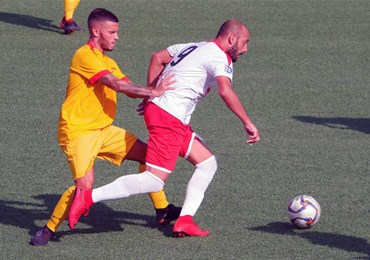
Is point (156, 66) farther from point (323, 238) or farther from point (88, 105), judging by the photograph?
point (323, 238)

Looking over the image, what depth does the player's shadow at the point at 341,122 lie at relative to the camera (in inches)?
471

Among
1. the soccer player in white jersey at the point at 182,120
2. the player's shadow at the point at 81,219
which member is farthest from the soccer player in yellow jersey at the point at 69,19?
the soccer player in white jersey at the point at 182,120

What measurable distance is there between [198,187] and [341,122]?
4631mm

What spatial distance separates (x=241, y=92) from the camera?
1347cm

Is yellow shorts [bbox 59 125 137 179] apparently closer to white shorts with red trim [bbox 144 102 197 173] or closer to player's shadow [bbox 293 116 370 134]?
white shorts with red trim [bbox 144 102 197 173]

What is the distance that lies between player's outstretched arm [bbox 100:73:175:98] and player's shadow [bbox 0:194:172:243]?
4.11ft

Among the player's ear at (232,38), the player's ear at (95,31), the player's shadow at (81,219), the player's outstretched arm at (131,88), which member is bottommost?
the player's shadow at (81,219)

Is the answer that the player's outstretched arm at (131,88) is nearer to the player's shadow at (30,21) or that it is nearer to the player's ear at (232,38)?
the player's ear at (232,38)

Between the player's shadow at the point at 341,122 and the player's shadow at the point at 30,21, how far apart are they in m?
5.52

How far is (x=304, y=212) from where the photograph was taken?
807 cm

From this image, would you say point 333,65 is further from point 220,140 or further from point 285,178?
point 285,178

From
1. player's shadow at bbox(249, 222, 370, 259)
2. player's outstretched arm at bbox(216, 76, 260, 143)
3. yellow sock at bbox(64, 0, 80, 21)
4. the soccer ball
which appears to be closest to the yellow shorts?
player's outstretched arm at bbox(216, 76, 260, 143)

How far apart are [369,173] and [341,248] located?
96.5 inches

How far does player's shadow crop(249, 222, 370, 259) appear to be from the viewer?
7719 millimetres
